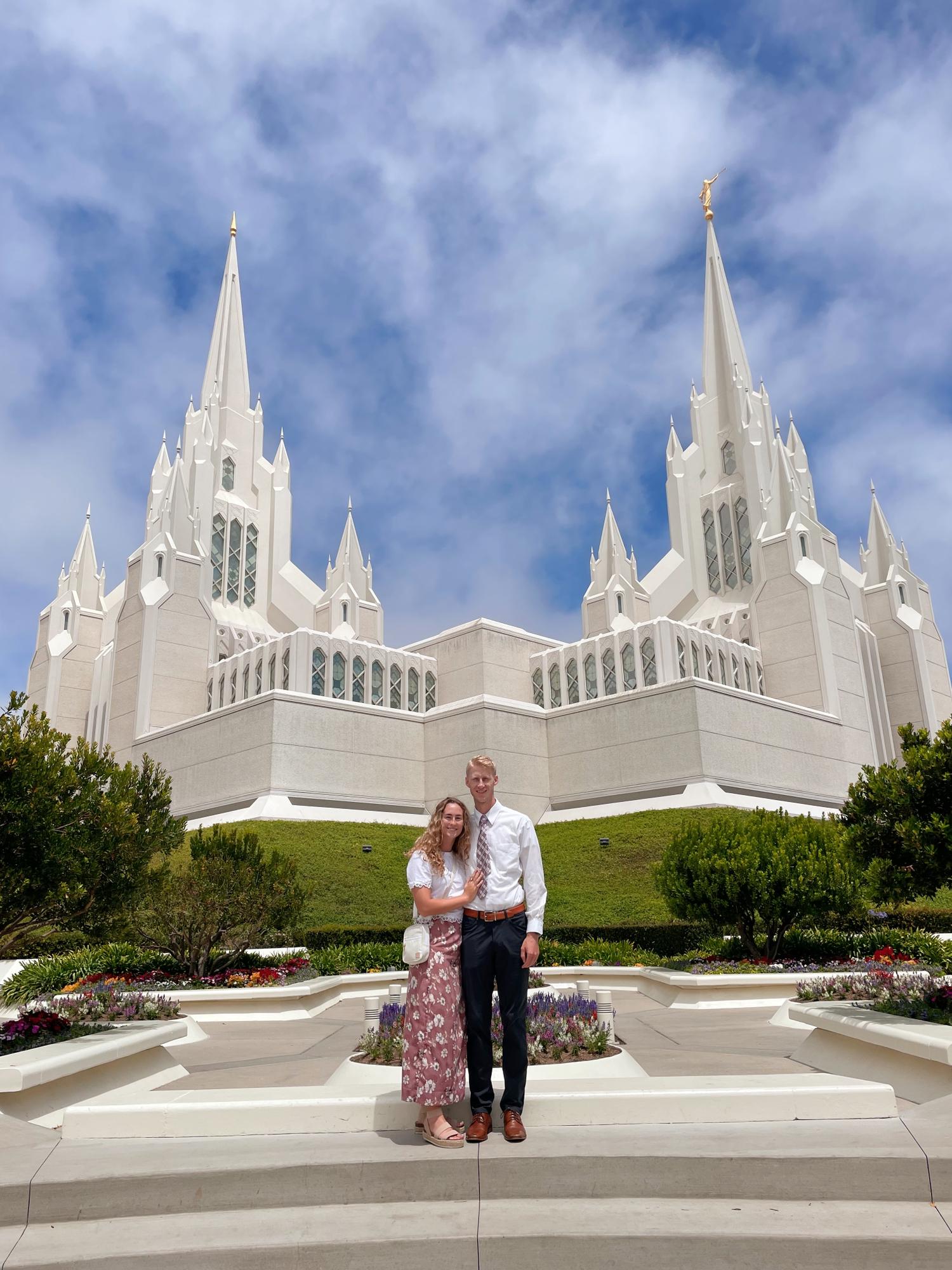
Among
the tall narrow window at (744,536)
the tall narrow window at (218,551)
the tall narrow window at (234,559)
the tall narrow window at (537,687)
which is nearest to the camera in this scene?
the tall narrow window at (537,687)

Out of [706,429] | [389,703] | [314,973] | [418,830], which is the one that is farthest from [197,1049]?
[706,429]

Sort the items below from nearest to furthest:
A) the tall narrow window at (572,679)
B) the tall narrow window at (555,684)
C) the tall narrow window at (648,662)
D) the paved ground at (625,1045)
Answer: the paved ground at (625,1045)
the tall narrow window at (648,662)
the tall narrow window at (572,679)
the tall narrow window at (555,684)

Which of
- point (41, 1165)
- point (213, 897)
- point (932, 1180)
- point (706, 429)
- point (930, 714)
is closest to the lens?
point (932, 1180)

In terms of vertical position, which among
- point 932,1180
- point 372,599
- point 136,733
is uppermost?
point 372,599

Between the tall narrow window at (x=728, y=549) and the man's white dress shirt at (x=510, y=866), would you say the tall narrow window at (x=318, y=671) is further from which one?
the man's white dress shirt at (x=510, y=866)

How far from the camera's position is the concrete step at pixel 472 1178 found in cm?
364

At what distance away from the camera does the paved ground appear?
21.3ft

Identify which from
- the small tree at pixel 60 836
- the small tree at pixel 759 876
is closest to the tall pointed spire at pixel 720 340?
the small tree at pixel 759 876

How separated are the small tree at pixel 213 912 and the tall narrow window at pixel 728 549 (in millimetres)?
33118

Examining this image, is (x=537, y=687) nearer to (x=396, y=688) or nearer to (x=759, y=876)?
(x=396, y=688)

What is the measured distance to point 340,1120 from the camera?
4262 millimetres

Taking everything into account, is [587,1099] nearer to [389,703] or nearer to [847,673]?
[389,703]

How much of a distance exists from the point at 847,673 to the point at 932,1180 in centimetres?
3535

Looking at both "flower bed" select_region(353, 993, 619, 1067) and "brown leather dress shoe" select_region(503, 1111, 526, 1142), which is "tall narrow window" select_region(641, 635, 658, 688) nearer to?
"flower bed" select_region(353, 993, 619, 1067)
